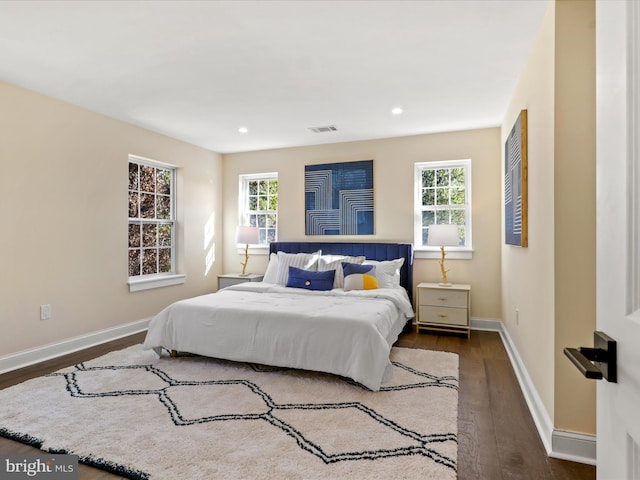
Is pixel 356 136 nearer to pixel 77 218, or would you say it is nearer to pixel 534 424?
pixel 77 218

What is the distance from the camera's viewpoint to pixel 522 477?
172 centimetres

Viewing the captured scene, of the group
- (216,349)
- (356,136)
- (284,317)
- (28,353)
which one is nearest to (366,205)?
(356,136)

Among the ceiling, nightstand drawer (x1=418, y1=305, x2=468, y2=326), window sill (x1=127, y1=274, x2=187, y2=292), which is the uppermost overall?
the ceiling

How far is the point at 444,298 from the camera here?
4137mm

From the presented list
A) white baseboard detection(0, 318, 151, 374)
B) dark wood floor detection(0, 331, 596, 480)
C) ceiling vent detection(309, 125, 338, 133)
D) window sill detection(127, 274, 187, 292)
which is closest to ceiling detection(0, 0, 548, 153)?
ceiling vent detection(309, 125, 338, 133)

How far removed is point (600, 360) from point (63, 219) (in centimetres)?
422

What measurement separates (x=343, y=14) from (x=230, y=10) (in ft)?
2.26

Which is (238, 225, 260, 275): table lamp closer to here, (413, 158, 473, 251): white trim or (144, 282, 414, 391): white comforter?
(144, 282, 414, 391): white comforter

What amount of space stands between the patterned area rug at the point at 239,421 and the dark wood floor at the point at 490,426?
71 mm

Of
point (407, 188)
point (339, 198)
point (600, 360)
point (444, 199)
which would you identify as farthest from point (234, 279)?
point (600, 360)

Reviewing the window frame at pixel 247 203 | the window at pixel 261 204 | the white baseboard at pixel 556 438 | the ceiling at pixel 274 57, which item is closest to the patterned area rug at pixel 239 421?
the white baseboard at pixel 556 438

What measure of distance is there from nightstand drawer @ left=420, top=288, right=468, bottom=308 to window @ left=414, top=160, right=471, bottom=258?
2.09ft

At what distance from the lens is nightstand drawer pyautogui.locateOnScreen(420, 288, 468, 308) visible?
13.3 ft

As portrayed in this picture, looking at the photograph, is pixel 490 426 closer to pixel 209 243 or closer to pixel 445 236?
pixel 445 236
